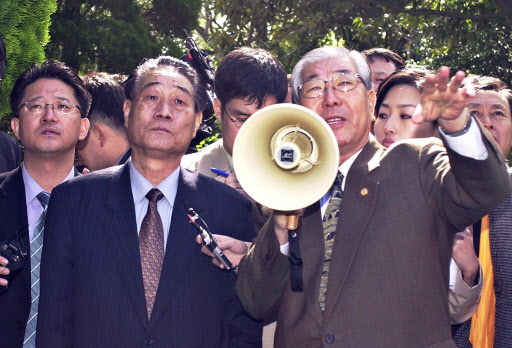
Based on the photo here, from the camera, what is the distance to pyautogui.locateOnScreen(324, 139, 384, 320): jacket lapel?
2988 mm

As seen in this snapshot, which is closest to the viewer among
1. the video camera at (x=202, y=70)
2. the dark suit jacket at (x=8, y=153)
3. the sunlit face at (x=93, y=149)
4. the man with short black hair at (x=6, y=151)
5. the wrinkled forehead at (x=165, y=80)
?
the wrinkled forehead at (x=165, y=80)

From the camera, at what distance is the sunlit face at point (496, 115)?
14.5 ft

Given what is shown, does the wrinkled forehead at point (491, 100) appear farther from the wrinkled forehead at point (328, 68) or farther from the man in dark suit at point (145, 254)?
the man in dark suit at point (145, 254)

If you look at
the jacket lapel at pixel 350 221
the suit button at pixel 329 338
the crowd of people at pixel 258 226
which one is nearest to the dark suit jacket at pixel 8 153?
the crowd of people at pixel 258 226

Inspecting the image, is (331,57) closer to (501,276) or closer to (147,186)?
(147,186)

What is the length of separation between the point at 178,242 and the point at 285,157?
0.85 metres

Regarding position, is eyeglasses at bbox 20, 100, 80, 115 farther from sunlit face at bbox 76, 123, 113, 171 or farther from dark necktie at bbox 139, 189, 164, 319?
dark necktie at bbox 139, 189, 164, 319

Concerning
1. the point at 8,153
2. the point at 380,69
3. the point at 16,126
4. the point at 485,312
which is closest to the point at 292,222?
the point at 485,312

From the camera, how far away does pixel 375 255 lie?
2986mm

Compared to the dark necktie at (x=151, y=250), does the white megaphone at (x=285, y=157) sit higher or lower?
higher

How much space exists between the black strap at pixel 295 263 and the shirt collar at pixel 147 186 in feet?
2.86

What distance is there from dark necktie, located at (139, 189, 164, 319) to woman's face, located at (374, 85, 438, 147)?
1716 mm

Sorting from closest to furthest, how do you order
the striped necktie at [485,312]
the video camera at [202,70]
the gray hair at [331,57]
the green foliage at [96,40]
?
the gray hair at [331,57]
the striped necktie at [485,312]
the video camera at [202,70]
the green foliage at [96,40]

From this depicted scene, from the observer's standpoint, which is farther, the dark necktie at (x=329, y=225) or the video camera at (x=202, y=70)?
the video camera at (x=202, y=70)
